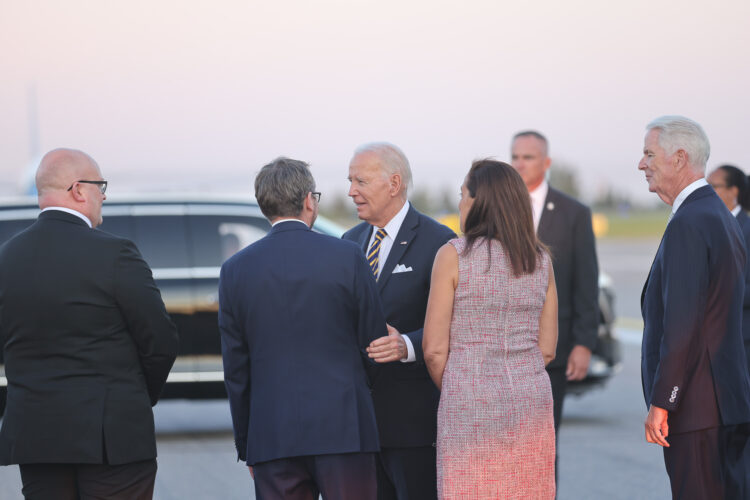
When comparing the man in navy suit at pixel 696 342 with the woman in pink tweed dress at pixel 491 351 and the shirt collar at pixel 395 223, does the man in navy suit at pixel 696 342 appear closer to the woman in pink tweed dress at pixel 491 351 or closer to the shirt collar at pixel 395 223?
the woman in pink tweed dress at pixel 491 351

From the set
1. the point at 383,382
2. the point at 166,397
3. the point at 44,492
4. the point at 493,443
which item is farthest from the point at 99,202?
the point at 166,397

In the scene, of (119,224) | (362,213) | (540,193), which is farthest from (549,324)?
(119,224)

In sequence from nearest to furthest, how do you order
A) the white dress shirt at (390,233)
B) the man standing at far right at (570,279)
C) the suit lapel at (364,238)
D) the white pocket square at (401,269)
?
the white pocket square at (401,269) → the white dress shirt at (390,233) → the suit lapel at (364,238) → the man standing at far right at (570,279)

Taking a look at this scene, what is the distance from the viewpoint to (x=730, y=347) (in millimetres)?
4090

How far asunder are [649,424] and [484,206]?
3.91 ft

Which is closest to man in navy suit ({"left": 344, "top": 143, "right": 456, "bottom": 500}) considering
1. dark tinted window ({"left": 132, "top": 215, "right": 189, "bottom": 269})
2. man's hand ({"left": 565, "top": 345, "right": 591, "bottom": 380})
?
man's hand ({"left": 565, "top": 345, "right": 591, "bottom": 380})

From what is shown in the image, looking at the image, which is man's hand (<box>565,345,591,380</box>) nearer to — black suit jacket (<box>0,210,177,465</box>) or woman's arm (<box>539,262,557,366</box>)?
woman's arm (<box>539,262,557,366</box>)

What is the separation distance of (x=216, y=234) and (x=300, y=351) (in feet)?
17.6

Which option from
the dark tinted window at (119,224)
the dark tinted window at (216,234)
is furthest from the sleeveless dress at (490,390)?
the dark tinted window at (119,224)

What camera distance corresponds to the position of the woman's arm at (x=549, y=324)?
4137mm

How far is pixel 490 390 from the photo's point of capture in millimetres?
3873

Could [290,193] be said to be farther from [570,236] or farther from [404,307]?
[570,236]

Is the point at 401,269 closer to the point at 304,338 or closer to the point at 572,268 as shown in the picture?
the point at 304,338

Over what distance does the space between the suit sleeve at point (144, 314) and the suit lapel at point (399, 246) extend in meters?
1.02
